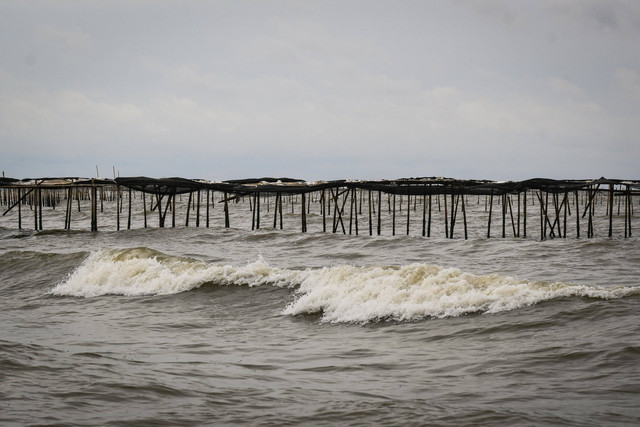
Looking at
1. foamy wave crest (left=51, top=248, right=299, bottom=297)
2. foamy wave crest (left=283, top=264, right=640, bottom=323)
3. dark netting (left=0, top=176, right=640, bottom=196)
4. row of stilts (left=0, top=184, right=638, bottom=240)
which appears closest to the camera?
foamy wave crest (left=283, top=264, right=640, bottom=323)

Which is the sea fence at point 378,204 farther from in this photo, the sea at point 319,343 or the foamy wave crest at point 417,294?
the foamy wave crest at point 417,294

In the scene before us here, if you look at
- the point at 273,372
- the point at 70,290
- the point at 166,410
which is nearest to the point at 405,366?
the point at 273,372

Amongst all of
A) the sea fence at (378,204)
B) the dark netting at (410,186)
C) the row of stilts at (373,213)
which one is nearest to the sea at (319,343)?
the dark netting at (410,186)

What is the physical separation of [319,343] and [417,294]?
8.64 ft

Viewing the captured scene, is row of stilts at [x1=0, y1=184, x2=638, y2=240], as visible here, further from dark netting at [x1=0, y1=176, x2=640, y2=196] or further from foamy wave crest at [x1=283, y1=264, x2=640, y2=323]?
foamy wave crest at [x1=283, y1=264, x2=640, y2=323]

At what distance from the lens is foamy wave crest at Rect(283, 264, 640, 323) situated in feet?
32.6

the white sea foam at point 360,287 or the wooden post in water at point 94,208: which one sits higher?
the wooden post in water at point 94,208

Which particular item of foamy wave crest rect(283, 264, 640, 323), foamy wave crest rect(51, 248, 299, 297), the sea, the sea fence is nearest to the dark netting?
the sea fence

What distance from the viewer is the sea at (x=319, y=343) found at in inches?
213

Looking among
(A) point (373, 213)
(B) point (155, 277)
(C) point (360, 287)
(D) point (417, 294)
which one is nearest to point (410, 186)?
(B) point (155, 277)

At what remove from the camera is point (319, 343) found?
8.49 metres

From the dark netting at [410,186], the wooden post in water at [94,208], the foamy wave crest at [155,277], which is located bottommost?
the foamy wave crest at [155,277]

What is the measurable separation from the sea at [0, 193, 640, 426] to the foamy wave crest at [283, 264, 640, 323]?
0.09 feet

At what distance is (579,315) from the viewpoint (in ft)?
29.4
